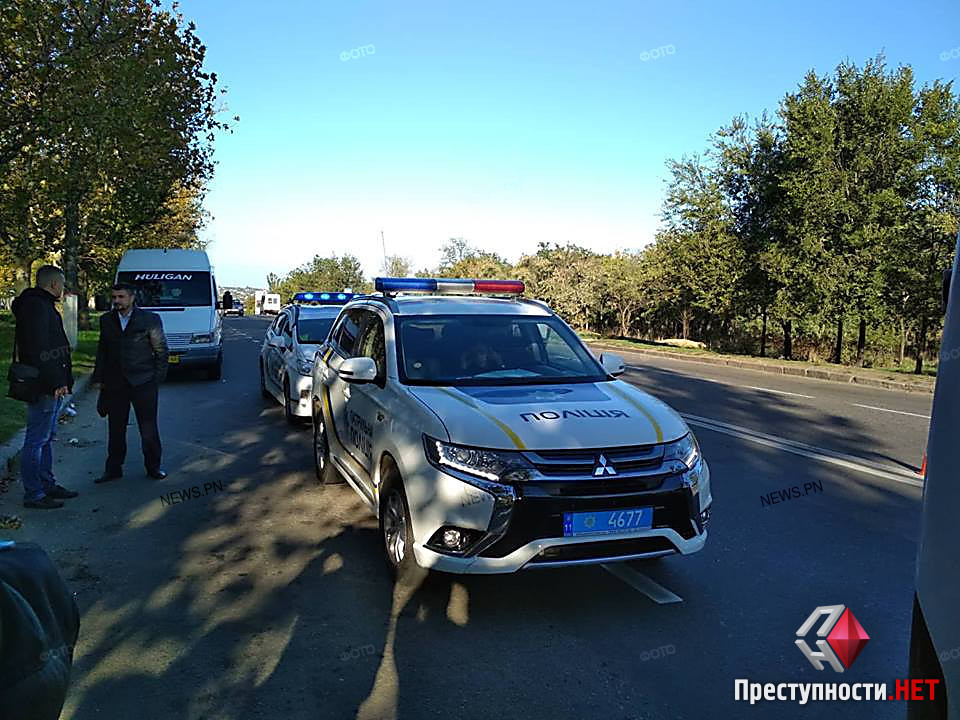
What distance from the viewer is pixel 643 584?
4.88 meters

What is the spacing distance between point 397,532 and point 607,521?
1.38 metres

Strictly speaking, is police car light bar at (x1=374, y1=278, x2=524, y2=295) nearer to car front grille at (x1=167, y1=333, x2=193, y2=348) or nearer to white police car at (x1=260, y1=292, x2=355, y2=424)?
white police car at (x1=260, y1=292, x2=355, y2=424)

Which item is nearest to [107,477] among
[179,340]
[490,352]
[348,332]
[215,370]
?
[348,332]

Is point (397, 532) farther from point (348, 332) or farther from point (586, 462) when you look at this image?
point (348, 332)

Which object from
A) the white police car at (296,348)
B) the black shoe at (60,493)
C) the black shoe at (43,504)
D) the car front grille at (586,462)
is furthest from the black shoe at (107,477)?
the car front grille at (586,462)

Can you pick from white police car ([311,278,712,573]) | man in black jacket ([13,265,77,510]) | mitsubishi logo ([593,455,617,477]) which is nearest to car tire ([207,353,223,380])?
man in black jacket ([13,265,77,510])

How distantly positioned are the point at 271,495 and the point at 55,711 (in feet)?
17.2

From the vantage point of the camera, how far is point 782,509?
21.8ft

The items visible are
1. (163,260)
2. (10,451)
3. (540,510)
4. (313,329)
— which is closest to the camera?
(540,510)

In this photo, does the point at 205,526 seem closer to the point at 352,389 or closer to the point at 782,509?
the point at 352,389

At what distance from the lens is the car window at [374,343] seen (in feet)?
18.4

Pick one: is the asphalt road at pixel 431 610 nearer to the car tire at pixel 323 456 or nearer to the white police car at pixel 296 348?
the car tire at pixel 323 456

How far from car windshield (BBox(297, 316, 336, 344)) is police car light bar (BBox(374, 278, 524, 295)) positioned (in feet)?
14.0

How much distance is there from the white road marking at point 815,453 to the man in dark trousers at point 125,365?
6.83m
